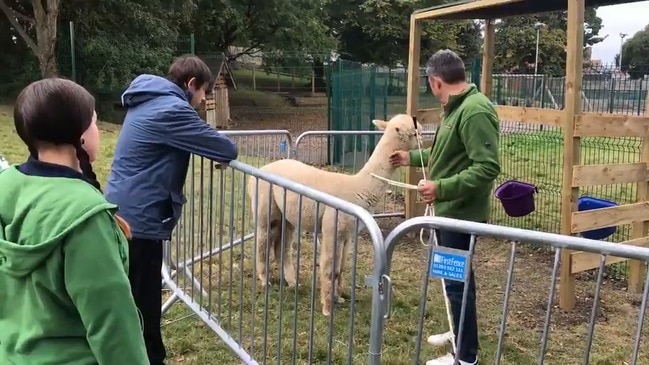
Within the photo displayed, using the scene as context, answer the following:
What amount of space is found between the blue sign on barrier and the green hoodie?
45.5 inches

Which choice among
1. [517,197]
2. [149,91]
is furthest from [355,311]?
[149,91]

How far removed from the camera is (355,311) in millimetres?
4766

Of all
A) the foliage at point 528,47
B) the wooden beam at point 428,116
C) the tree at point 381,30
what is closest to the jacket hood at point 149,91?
the wooden beam at point 428,116

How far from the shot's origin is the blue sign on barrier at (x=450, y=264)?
2.45 metres

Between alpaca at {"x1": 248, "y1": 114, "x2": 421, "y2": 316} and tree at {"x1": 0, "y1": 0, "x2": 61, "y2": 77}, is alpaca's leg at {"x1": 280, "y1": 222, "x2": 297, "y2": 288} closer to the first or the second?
alpaca at {"x1": 248, "y1": 114, "x2": 421, "y2": 316}

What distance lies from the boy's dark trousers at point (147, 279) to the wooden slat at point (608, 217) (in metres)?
3.40

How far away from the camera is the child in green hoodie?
174 cm

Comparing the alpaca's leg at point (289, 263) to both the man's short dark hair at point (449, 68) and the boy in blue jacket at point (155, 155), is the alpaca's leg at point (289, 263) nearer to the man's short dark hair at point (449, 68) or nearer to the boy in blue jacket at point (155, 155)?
the boy in blue jacket at point (155, 155)

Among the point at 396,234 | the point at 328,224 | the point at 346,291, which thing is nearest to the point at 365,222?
the point at 396,234

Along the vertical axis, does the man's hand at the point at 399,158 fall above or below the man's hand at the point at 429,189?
above

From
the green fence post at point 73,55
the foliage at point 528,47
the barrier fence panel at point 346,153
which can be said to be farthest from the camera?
the foliage at point 528,47

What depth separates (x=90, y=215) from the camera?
1.74 meters

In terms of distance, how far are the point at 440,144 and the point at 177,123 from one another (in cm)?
163

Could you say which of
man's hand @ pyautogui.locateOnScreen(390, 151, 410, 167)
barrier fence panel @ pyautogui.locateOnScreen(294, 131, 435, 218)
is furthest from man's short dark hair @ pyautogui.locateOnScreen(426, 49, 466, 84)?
barrier fence panel @ pyautogui.locateOnScreen(294, 131, 435, 218)
